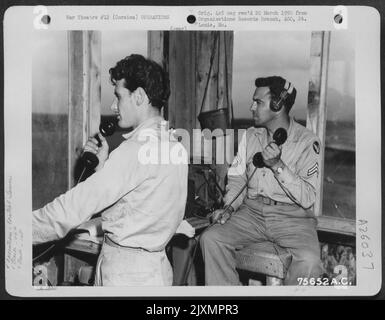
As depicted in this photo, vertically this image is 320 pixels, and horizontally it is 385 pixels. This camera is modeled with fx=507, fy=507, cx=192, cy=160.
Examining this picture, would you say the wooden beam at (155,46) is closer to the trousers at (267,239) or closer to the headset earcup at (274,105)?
the headset earcup at (274,105)

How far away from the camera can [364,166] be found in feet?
3.98

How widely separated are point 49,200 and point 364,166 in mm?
754

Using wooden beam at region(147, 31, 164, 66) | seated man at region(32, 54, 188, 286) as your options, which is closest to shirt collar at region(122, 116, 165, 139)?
seated man at region(32, 54, 188, 286)

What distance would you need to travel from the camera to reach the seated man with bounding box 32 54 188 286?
118cm

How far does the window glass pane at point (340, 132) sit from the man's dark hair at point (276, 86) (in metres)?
0.09

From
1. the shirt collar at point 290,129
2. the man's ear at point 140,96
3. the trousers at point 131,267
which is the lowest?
the trousers at point 131,267

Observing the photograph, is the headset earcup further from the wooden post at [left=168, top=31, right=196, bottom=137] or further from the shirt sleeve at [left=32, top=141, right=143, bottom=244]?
the shirt sleeve at [left=32, top=141, right=143, bottom=244]

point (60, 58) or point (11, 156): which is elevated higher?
point (60, 58)

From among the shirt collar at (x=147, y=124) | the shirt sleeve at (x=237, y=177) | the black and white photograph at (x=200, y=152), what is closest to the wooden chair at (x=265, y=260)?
the black and white photograph at (x=200, y=152)

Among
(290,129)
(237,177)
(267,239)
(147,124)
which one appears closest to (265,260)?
(267,239)

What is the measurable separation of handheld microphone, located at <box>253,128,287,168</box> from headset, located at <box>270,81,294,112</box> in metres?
0.05

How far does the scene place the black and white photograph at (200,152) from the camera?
1.19 metres

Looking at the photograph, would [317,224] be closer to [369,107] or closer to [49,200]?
[369,107]
